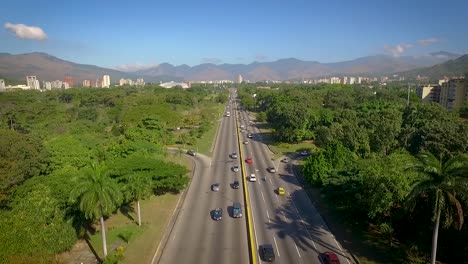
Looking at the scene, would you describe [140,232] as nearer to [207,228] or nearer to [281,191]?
[207,228]

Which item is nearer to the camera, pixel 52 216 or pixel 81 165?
pixel 52 216

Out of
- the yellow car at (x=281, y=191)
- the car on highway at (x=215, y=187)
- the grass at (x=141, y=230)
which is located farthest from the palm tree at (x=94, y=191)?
the yellow car at (x=281, y=191)

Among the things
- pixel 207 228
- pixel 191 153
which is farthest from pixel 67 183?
pixel 191 153

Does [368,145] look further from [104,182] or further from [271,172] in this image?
[104,182]

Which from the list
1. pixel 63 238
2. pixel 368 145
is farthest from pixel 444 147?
Result: pixel 63 238

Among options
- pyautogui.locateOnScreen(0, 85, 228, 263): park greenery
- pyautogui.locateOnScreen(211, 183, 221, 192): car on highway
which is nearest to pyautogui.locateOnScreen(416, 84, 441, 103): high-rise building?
pyautogui.locateOnScreen(0, 85, 228, 263): park greenery

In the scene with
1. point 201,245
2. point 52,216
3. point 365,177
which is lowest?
point 201,245

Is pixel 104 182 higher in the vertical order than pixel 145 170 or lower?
higher

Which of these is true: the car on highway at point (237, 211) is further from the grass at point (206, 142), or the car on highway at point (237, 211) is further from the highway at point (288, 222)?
the grass at point (206, 142)

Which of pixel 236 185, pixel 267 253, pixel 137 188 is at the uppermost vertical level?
pixel 137 188
